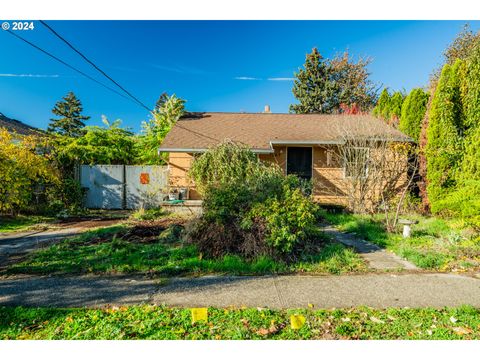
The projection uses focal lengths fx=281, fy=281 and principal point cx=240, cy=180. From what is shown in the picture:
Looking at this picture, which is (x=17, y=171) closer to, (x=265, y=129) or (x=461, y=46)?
(x=265, y=129)

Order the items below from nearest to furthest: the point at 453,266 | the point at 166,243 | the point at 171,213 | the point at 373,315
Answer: the point at 373,315
the point at 453,266
the point at 166,243
the point at 171,213

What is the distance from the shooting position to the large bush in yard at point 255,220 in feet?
17.3

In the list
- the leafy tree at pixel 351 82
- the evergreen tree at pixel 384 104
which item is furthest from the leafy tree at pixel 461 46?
the evergreen tree at pixel 384 104

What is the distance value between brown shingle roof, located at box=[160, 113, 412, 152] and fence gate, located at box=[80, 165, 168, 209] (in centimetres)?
227

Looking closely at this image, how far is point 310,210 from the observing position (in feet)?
18.5

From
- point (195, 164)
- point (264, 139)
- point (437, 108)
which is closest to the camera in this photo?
point (195, 164)

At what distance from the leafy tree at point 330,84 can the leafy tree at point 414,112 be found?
17408 mm

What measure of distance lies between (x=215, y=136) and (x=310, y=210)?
879 cm

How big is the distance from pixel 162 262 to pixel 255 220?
75.2 inches

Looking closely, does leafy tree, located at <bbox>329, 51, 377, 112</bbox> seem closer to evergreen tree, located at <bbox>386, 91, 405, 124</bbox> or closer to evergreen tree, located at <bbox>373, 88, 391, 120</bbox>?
evergreen tree, located at <bbox>373, 88, 391, 120</bbox>

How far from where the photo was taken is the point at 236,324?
3064mm
